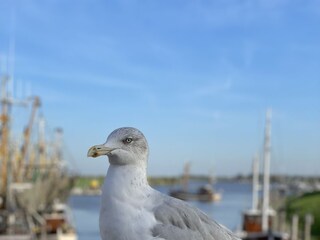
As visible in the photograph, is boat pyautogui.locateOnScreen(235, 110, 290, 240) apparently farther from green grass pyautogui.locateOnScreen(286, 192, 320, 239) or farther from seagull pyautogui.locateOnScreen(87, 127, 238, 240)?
seagull pyautogui.locateOnScreen(87, 127, 238, 240)

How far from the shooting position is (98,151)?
8.12ft

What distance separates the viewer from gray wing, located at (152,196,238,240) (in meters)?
2.59

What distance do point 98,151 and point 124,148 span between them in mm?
130

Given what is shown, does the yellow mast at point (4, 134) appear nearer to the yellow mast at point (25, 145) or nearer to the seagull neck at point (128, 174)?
the yellow mast at point (25, 145)

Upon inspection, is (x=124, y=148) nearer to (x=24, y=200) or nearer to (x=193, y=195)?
(x=24, y=200)

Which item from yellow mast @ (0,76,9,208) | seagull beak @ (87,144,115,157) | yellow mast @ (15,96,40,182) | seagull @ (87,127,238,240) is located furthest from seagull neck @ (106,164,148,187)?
yellow mast @ (15,96,40,182)

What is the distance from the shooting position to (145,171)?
8.65ft

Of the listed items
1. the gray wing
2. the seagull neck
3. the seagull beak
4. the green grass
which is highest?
the seagull beak

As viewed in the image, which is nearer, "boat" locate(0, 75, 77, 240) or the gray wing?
the gray wing

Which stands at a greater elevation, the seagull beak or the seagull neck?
the seagull beak

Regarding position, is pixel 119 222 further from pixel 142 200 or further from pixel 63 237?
pixel 63 237

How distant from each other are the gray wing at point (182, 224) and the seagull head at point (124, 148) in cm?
27

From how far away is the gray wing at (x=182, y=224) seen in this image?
2.59 m

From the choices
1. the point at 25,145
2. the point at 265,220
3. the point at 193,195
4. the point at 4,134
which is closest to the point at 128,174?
the point at 265,220
